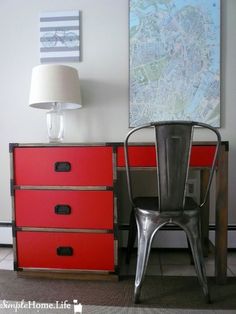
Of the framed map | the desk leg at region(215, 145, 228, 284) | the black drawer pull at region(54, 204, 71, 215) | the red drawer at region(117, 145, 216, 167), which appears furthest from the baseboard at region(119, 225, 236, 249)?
the framed map

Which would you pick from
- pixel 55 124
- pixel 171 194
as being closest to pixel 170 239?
pixel 171 194

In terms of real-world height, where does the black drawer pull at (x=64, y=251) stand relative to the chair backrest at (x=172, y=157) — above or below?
below

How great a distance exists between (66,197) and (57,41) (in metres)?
1.17

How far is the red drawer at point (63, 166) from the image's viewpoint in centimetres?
135

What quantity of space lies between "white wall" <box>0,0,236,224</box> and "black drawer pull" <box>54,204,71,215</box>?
629mm

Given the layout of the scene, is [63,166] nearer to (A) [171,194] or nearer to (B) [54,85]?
(B) [54,85]

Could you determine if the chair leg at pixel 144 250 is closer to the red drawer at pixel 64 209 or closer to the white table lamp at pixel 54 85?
the red drawer at pixel 64 209

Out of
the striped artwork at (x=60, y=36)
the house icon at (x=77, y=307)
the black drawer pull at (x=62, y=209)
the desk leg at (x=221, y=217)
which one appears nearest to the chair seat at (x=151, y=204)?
the desk leg at (x=221, y=217)

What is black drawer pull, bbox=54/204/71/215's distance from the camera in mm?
1375

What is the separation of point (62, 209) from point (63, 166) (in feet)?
0.80

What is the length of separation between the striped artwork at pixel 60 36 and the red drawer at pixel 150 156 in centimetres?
92

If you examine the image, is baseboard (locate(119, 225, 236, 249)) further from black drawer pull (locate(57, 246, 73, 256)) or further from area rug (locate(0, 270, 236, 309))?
black drawer pull (locate(57, 246, 73, 256))

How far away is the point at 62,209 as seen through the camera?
1.38m

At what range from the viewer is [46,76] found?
58.7 inches
